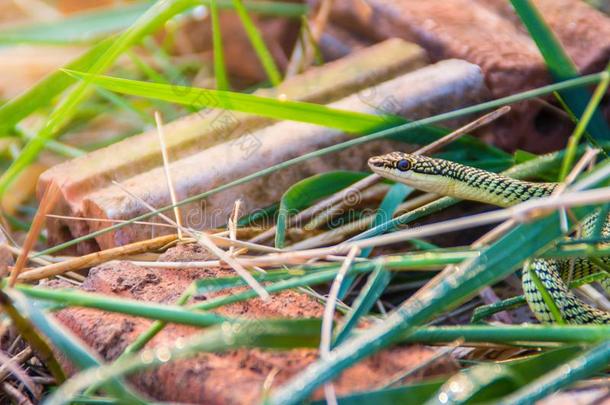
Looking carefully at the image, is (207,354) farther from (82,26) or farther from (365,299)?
(82,26)

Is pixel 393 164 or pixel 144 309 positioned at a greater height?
pixel 144 309

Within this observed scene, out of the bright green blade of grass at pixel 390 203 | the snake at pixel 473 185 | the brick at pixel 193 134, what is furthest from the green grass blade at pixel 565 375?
the brick at pixel 193 134

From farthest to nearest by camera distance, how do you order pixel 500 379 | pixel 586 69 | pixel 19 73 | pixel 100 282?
pixel 19 73, pixel 586 69, pixel 100 282, pixel 500 379

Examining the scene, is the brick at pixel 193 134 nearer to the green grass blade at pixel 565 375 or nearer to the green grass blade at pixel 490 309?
the green grass blade at pixel 490 309

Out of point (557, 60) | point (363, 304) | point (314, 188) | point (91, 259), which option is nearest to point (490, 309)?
point (363, 304)

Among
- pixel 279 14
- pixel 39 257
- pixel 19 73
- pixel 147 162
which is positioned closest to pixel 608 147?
pixel 147 162

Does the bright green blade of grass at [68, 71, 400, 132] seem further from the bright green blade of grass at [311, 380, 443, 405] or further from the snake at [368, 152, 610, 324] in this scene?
the bright green blade of grass at [311, 380, 443, 405]

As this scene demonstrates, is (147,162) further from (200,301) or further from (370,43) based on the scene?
(370,43)
